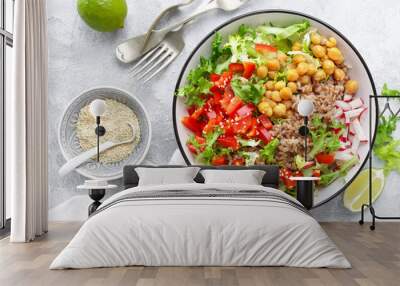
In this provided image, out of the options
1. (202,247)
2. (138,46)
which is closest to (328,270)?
(202,247)

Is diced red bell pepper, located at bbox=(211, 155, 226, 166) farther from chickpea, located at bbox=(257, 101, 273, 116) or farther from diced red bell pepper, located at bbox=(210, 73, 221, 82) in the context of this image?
diced red bell pepper, located at bbox=(210, 73, 221, 82)

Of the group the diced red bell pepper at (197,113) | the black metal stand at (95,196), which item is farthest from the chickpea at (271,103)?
the black metal stand at (95,196)

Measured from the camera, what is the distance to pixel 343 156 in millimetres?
6250

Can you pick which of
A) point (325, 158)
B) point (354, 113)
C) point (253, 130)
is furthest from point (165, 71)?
point (354, 113)

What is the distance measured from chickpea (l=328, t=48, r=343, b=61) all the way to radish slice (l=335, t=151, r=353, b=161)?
96cm

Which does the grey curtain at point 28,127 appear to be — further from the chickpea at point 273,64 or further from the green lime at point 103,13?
the chickpea at point 273,64

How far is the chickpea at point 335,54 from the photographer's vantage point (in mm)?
6223

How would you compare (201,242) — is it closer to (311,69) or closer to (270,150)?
(270,150)

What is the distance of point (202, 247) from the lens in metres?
4.06

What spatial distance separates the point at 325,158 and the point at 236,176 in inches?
41.7

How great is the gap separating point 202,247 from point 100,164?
272 centimetres

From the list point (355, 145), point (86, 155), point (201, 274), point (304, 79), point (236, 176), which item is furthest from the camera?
point (86, 155)

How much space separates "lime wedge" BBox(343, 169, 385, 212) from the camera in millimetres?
6566

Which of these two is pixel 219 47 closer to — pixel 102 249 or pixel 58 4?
pixel 58 4
